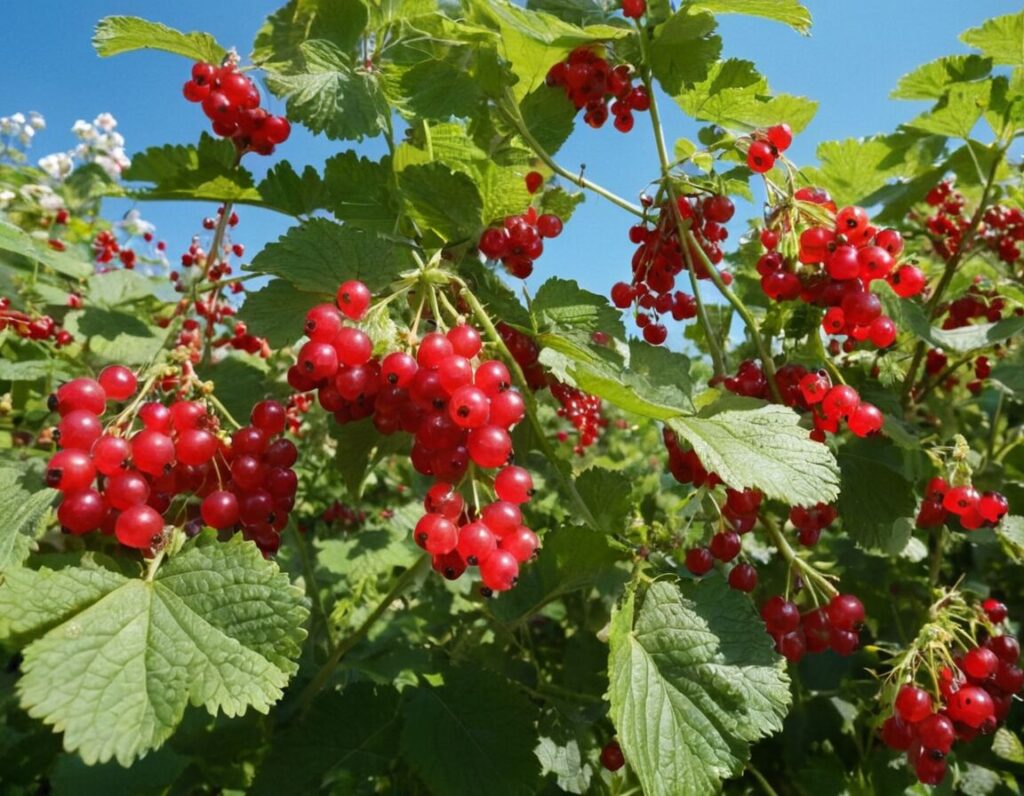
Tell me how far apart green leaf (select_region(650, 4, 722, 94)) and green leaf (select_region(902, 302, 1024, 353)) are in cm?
76

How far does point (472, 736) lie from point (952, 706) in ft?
3.29

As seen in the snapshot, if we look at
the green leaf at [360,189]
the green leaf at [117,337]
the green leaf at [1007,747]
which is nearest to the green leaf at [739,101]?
the green leaf at [360,189]

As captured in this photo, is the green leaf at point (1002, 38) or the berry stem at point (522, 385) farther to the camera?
the green leaf at point (1002, 38)

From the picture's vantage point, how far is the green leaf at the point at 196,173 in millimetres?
1708

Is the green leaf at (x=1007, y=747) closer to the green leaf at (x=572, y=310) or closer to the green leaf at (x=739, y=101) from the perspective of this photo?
the green leaf at (x=572, y=310)

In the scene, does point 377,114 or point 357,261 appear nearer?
point 357,261

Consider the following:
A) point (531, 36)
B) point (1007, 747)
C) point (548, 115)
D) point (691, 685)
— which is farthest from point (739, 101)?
point (1007, 747)

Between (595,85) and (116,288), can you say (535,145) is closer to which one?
Answer: (595,85)

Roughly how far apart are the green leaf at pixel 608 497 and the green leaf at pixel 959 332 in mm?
805

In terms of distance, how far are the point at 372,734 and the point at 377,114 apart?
131 cm

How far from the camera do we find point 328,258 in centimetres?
122

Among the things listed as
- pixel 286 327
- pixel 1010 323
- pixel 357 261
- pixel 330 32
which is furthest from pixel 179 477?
pixel 1010 323

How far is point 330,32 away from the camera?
1.63 meters

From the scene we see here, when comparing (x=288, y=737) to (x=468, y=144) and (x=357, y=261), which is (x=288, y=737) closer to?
(x=357, y=261)
